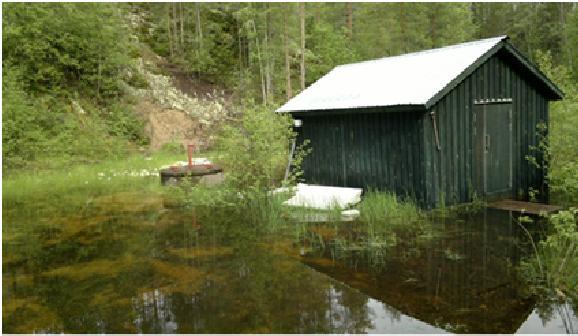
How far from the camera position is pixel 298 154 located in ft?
43.6

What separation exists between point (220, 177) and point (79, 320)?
436 inches

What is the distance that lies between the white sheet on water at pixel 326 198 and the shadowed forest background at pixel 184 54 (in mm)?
4269

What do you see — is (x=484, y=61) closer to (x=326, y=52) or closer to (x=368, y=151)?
(x=368, y=151)

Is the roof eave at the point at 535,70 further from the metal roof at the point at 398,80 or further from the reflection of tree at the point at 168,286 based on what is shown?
the reflection of tree at the point at 168,286

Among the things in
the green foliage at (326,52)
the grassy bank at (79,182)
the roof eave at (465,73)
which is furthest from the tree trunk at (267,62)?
the roof eave at (465,73)

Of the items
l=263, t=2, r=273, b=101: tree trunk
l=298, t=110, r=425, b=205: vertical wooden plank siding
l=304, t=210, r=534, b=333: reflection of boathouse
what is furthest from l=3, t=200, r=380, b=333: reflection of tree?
l=263, t=2, r=273, b=101: tree trunk

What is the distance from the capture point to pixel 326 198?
1069cm

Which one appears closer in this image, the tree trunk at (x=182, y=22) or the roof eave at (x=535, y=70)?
the roof eave at (x=535, y=70)

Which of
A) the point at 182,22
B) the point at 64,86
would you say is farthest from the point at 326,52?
the point at 64,86

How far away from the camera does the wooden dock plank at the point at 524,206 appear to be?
9.43 metres

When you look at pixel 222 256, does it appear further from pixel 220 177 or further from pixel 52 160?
pixel 52 160

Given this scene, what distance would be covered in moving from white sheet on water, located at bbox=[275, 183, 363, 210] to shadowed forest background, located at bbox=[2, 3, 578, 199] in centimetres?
427

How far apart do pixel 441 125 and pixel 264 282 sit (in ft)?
18.8

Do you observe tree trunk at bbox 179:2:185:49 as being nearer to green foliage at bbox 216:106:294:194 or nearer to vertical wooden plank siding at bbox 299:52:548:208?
green foliage at bbox 216:106:294:194
